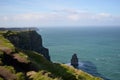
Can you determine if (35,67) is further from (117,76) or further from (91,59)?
(91,59)

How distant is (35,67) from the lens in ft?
123

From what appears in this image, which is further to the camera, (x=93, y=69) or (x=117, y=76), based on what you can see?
(x=93, y=69)

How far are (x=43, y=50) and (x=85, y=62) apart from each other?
36063mm

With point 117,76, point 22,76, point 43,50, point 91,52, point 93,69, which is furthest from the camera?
point 91,52

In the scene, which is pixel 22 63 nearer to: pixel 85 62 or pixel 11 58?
pixel 11 58

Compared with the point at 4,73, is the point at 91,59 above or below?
below

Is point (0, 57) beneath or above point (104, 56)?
above

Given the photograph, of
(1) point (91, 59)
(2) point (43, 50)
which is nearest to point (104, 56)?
(1) point (91, 59)

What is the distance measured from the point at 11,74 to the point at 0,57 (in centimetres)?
573

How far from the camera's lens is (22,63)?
3638cm

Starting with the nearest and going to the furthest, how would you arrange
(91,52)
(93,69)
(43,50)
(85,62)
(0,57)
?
(0,57) → (43,50) → (93,69) → (85,62) → (91,52)

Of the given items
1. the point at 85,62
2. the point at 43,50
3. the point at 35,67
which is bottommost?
the point at 85,62

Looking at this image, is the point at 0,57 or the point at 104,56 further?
the point at 104,56

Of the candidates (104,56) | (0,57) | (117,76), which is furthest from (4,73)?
(104,56)
